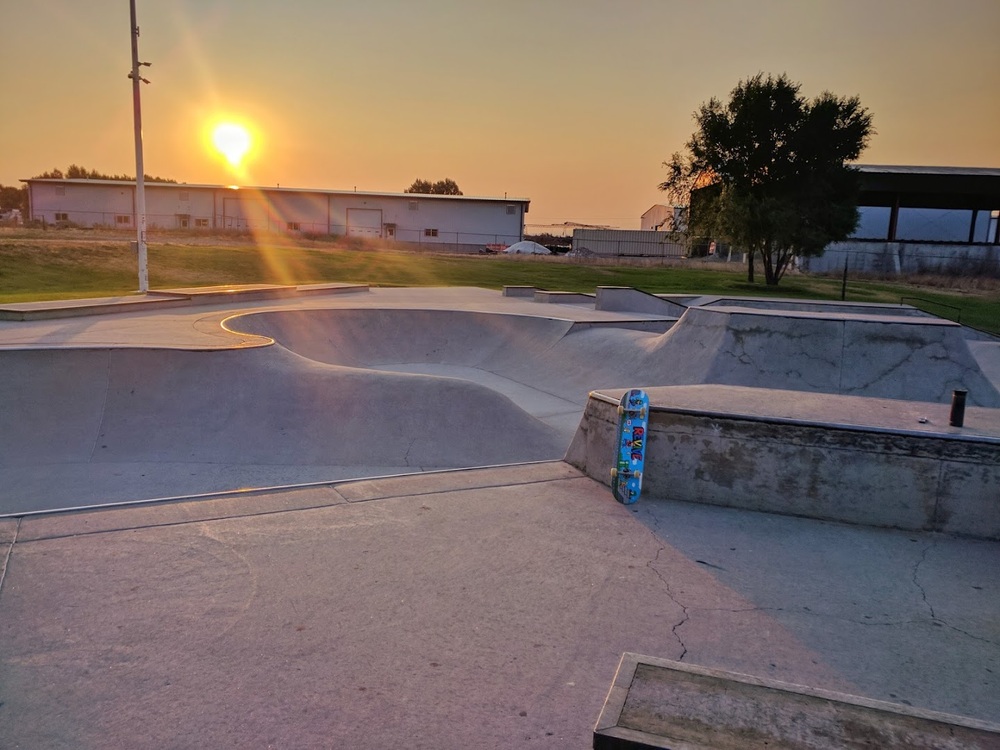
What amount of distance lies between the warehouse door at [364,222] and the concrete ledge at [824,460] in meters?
51.4

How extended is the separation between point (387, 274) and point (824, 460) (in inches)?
1197

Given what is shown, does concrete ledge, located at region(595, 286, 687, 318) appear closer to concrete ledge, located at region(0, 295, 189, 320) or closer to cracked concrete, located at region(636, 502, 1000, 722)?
concrete ledge, located at region(0, 295, 189, 320)

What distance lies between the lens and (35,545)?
13.4 ft

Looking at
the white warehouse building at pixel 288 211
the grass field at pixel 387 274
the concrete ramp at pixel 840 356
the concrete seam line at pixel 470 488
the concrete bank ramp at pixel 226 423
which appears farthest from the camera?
the white warehouse building at pixel 288 211

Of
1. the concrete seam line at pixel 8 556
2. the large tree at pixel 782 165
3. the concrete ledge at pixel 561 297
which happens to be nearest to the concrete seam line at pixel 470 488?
the concrete seam line at pixel 8 556

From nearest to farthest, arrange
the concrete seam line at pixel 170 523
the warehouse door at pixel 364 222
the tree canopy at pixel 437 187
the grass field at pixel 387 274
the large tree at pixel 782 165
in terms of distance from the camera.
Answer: the concrete seam line at pixel 170 523 → the grass field at pixel 387 274 → the large tree at pixel 782 165 → the warehouse door at pixel 364 222 → the tree canopy at pixel 437 187

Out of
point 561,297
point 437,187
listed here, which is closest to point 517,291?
Result: point 561,297

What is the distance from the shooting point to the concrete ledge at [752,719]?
7.09 feet

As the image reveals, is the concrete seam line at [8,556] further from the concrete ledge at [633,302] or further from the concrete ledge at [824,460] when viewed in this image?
the concrete ledge at [633,302]

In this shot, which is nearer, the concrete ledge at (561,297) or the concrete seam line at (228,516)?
the concrete seam line at (228,516)

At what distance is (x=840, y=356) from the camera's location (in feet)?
38.1

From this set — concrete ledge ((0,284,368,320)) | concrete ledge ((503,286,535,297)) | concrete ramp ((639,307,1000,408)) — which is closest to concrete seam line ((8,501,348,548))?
concrete ramp ((639,307,1000,408))

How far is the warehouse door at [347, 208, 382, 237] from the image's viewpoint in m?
54.6

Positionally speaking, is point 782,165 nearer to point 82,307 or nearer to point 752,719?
point 82,307
